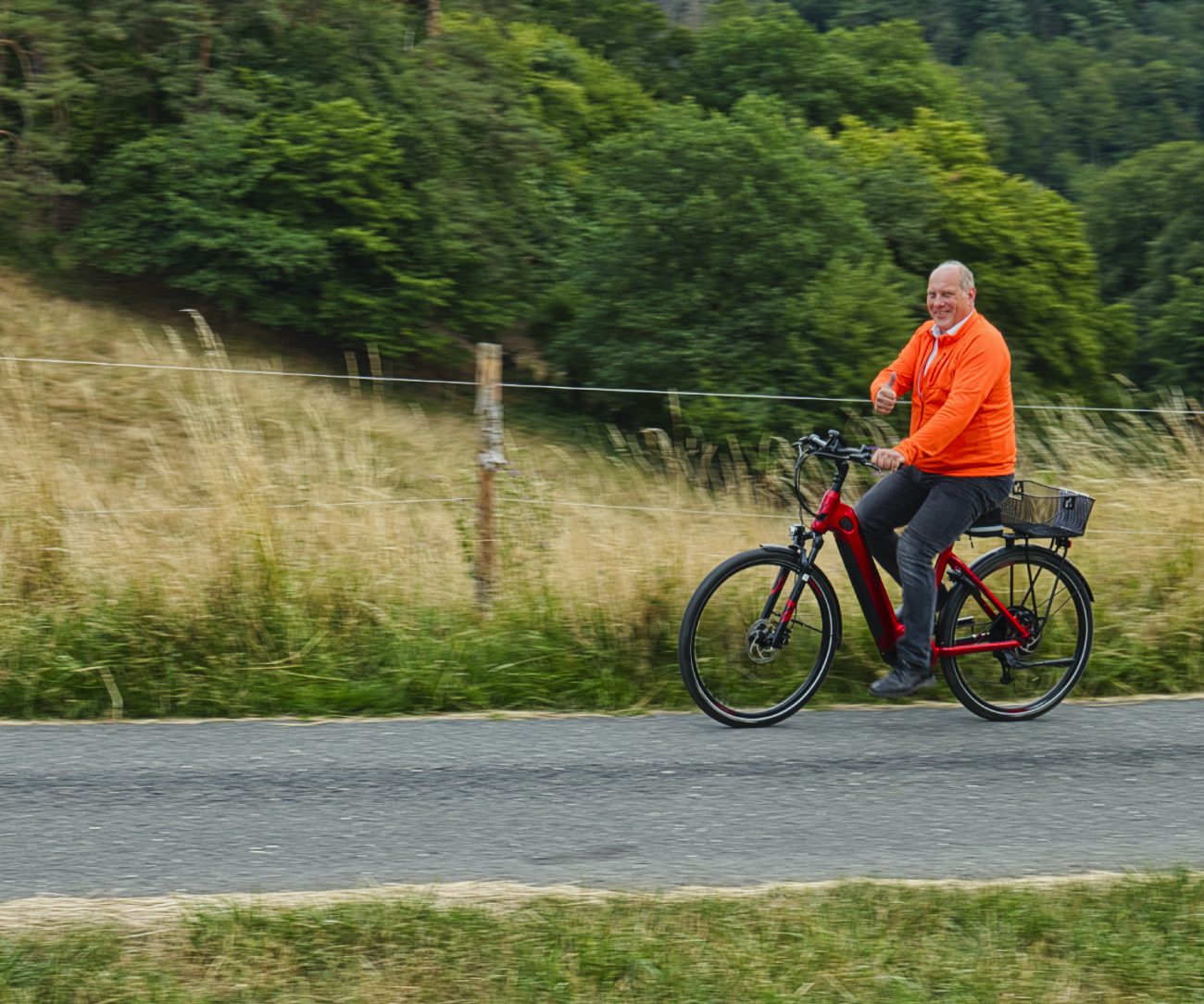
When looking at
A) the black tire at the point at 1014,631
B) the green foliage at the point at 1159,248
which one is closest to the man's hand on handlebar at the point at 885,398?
the black tire at the point at 1014,631

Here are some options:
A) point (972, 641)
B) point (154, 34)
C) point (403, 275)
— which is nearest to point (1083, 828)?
point (972, 641)

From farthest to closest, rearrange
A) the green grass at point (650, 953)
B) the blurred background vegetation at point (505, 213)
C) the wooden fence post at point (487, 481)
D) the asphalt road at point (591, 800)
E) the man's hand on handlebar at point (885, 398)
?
1. the blurred background vegetation at point (505, 213)
2. the wooden fence post at point (487, 481)
3. the man's hand on handlebar at point (885, 398)
4. the asphalt road at point (591, 800)
5. the green grass at point (650, 953)

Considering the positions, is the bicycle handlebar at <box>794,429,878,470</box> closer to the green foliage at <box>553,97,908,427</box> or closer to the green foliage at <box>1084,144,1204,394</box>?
the green foliage at <box>553,97,908,427</box>

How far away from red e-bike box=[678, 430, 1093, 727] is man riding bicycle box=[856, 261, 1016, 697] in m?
0.11

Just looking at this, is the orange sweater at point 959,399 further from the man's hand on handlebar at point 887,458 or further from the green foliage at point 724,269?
→ the green foliage at point 724,269

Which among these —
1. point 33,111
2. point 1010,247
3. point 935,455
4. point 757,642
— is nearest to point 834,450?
point 935,455

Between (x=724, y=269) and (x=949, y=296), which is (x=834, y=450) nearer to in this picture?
(x=949, y=296)

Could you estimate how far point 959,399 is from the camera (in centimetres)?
596

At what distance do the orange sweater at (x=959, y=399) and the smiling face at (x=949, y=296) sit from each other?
6 centimetres

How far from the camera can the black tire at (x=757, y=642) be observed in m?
6.25

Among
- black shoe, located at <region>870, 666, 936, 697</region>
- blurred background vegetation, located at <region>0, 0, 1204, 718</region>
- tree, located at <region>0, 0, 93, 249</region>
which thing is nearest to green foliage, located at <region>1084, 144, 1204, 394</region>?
blurred background vegetation, located at <region>0, 0, 1204, 718</region>

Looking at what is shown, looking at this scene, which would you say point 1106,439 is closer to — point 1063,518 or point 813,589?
point 1063,518

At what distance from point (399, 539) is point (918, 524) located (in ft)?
9.23

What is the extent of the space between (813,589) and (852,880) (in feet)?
7.12
